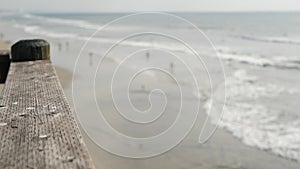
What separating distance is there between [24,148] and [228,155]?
8092 millimetres

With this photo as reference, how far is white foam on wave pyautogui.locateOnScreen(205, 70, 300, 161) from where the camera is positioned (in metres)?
9.56

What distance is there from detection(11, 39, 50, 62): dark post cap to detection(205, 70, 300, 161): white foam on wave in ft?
24.1

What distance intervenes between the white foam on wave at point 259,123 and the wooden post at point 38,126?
7.76m

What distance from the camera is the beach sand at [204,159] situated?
826 cm

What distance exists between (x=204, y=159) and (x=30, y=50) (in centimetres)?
650

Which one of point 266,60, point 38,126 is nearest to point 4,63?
point 38,126

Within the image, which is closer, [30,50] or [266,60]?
[30,50]

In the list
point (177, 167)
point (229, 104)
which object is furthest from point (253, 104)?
point (177, 167)

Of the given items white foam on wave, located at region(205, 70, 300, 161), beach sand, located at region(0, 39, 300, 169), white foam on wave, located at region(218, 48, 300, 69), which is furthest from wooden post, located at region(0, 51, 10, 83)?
white foam on wave, located at region(218, 48, 300, 69)

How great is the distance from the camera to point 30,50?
2.91 metres

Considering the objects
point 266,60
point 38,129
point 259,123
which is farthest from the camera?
point 266,60

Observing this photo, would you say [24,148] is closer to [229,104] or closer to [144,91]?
[229,104]

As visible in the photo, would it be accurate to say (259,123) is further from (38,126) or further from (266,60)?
(266,60)

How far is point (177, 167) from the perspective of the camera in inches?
322
